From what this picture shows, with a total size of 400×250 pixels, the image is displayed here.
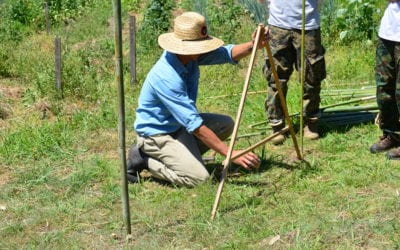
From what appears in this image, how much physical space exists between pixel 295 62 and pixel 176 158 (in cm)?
149

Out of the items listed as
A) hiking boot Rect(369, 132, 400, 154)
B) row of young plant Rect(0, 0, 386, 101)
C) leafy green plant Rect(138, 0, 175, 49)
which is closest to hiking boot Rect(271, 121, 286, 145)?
hiking boot Rect(369, 132, 400, 154)

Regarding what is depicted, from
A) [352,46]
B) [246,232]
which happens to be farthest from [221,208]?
[352,46]

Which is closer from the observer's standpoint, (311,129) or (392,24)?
(392,24)

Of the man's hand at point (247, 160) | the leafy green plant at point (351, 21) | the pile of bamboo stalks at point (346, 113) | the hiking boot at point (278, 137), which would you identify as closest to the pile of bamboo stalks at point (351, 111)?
the pile of bamboo stalks at point (346, 113)

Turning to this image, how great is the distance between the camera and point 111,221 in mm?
4152

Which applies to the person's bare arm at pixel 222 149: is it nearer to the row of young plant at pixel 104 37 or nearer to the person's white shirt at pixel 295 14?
the person's white shirt at pixel 295 14

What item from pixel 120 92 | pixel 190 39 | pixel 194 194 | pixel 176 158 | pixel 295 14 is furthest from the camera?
pixel 295 14

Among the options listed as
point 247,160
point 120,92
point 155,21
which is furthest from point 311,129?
point 155,21

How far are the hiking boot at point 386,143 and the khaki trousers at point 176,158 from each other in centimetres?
137

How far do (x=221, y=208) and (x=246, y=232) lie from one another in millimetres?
388

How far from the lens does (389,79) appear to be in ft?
15.5

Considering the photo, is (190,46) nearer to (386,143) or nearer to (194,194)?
(194,194)

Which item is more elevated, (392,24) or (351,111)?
(392,24)

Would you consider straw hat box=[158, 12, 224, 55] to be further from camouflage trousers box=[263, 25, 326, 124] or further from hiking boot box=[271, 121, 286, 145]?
hiking boot box=[271, 121, 286, 145]
